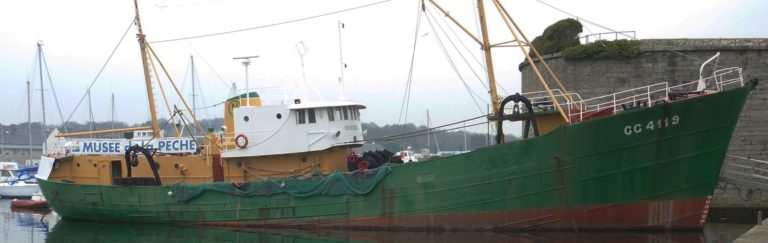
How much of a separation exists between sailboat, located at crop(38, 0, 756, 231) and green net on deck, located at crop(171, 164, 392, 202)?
37mm

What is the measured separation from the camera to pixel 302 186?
2141 centimetres

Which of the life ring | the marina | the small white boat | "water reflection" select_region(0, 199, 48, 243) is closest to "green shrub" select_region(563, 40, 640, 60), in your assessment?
the marina

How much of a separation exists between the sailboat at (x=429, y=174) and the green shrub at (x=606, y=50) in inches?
61.4

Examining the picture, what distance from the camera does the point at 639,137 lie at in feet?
58.7

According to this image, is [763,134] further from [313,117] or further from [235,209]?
[235,209]

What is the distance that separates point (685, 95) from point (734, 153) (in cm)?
593

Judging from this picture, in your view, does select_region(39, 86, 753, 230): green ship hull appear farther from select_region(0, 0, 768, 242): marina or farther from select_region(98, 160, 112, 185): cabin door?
select_region(98, 160, 112, 185): cabin door


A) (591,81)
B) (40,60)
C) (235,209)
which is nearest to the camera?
(235,209)

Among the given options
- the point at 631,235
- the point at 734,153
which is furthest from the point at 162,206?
the point at 734,153

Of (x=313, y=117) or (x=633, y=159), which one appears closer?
(x=633, y=159)

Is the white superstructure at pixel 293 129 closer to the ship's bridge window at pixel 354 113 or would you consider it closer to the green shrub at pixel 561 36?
the ship's bridge window at pixel 354 113

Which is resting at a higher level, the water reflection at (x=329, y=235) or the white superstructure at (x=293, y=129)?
the white superstructure at (x=293, y=129)

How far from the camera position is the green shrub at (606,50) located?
2388cm

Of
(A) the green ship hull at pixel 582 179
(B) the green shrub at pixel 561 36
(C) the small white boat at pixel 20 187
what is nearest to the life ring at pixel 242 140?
(A) the green ship hull at pixel 582 179
